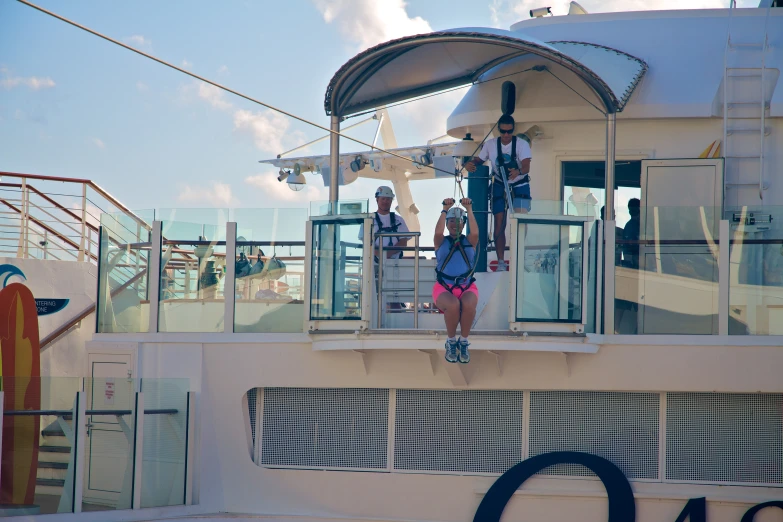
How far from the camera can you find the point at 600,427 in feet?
34.4

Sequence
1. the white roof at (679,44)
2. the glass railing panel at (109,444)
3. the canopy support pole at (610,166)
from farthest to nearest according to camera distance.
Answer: the white roof at (679,44) < the canopy support pole at (610,166) < the glass railing panel at (109,444)

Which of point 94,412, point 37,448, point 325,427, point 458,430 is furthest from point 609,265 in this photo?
point 37,448

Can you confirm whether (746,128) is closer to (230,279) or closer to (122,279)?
(230,279)

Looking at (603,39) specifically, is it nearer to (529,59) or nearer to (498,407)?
(529,59)

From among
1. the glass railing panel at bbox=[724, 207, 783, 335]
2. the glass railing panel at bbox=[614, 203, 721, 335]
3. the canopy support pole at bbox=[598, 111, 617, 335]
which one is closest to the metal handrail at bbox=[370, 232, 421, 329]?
the canopy support pole at bbox=[598, 111, 617, 335]

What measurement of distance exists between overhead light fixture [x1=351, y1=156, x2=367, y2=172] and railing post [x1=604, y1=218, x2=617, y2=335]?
13304mm

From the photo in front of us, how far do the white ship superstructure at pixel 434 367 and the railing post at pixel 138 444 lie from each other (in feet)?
0.07

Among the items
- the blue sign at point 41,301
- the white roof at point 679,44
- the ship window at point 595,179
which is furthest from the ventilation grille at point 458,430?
the blue sign at point 41,301

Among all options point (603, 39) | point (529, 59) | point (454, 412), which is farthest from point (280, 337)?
Answer: point (603, 39)

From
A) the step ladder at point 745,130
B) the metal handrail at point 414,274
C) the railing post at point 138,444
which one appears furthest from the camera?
the step ladder at point 745,130

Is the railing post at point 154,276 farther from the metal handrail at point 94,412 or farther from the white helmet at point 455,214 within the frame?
the white helmet at point 455,214

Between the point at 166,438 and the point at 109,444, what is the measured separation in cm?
62

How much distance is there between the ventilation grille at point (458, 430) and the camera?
34.8 ft

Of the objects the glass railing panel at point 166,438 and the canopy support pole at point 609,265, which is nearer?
the canopy support pole at point 609,265
